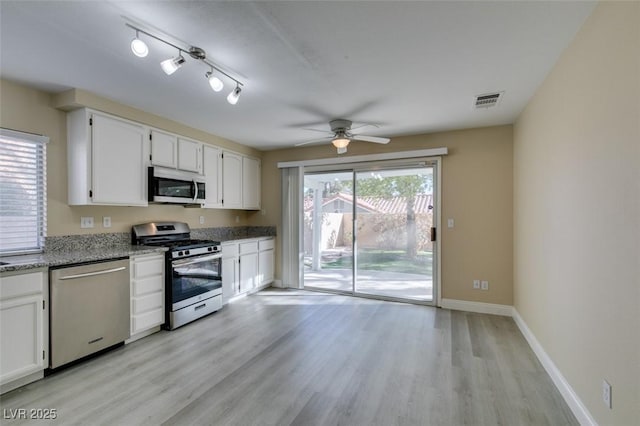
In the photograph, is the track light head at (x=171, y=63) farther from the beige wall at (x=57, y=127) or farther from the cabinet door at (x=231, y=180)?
the cabinet door at (x=231, y=180)

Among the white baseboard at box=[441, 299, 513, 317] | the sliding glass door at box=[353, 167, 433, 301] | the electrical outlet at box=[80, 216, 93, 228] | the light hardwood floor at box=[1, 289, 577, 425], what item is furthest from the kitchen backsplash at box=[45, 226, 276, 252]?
the white baseboard at box=[441, 299, 513, 317]

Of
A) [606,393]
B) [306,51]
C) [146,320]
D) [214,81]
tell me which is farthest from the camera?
[146,320]

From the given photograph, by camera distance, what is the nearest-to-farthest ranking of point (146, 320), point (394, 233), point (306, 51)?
point (306, 51)
point (146, 320)
point (394, 233)

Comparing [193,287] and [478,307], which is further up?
[193,287]

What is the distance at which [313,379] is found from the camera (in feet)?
7.61

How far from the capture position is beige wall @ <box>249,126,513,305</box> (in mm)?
3764

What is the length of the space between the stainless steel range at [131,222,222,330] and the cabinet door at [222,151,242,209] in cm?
77

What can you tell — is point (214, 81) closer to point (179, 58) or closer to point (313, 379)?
point (179, 58)

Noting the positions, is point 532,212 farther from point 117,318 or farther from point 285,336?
point 117,318

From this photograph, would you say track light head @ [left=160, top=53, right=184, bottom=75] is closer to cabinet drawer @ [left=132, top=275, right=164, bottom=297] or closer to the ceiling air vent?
cabinet drawer @ [left=132, top=275, right=164, bottom=297]

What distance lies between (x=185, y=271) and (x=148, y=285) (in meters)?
0.42

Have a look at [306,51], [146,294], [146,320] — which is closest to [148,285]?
[146,294]

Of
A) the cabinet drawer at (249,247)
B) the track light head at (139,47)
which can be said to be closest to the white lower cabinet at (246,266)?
the cabinet drawer at (249,247)

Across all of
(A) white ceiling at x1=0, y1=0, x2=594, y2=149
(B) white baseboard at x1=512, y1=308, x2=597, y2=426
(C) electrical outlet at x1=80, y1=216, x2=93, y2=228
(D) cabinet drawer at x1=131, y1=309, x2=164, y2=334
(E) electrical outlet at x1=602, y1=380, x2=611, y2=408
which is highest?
(A) white ceiling at x1=0, y1=0, x2=594, y2=149
